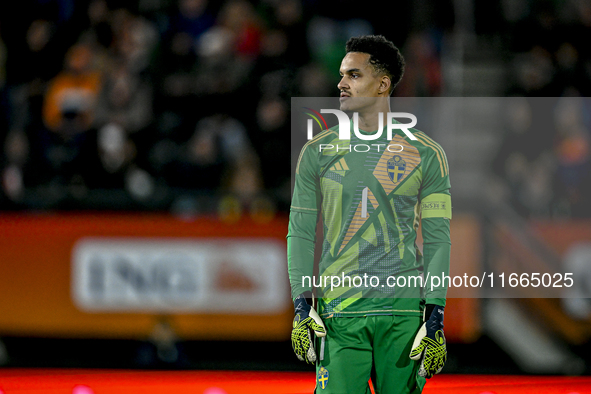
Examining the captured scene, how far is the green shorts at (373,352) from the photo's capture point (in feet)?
11.6

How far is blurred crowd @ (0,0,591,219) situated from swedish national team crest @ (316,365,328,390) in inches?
154

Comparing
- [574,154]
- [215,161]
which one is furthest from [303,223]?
[574,154]

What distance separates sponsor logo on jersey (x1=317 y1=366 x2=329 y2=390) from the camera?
140 inches

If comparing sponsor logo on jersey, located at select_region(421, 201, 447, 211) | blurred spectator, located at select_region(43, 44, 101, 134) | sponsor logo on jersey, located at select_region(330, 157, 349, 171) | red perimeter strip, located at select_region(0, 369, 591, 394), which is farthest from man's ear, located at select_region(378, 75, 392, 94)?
blurred spectator, located at select_region(43, 44, 101, 134)

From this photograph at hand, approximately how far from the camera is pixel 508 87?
28.1ft

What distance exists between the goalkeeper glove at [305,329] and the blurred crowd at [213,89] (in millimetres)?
3870

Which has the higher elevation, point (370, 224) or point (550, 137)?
point (550, 137)

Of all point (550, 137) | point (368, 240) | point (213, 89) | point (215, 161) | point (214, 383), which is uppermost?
point (213, 89)

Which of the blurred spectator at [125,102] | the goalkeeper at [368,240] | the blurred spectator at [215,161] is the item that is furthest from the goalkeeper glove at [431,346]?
the blurred spectator at [125,102]

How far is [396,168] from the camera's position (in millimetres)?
3641

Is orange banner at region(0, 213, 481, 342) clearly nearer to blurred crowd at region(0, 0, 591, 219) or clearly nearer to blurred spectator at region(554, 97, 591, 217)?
blurred crowd at region(0, 0, 591, 219)

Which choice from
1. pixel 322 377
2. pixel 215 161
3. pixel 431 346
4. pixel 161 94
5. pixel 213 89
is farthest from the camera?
pixel 161 94

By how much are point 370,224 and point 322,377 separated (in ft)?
2.55

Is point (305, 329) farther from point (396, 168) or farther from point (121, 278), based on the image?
point (121, 278)
